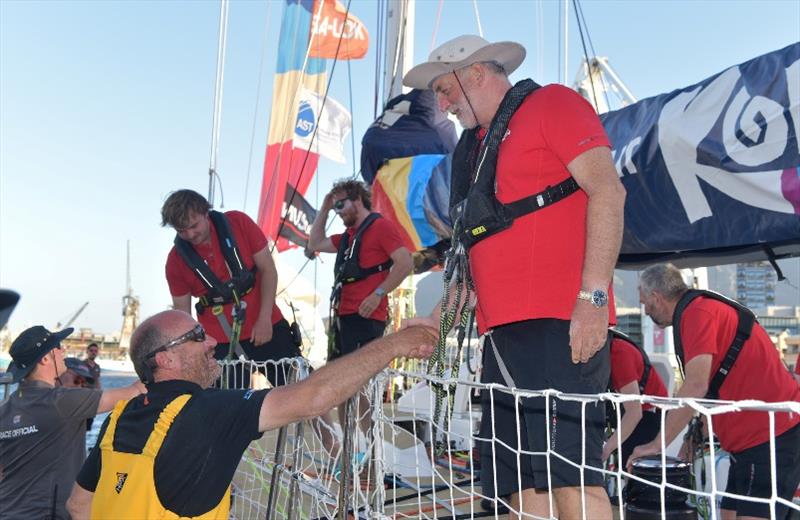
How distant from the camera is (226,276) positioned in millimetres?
4527

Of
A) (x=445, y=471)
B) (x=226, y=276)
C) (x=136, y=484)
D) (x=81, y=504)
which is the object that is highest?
(x=226, y=276)

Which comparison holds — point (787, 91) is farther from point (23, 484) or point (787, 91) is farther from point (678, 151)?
point (23, 484)

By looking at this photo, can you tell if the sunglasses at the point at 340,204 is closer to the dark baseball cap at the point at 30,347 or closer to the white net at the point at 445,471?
the white net at the point at 445,471

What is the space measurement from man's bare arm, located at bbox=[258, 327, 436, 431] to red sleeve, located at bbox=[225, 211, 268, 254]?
2.59 meters

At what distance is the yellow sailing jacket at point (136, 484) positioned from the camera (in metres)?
1.97

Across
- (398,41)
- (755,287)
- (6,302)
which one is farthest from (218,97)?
(755,287)

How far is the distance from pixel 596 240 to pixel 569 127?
314 millimetres

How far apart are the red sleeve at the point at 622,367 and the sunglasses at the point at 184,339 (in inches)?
99.1

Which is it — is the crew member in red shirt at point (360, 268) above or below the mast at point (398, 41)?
below

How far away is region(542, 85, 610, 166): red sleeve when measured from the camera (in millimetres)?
2043

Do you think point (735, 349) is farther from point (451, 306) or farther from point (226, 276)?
point (226, 276)

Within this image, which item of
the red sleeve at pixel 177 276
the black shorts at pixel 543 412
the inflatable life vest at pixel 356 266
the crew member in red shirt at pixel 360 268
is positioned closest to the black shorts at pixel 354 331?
the crew member in red shirt at pixel 360 268

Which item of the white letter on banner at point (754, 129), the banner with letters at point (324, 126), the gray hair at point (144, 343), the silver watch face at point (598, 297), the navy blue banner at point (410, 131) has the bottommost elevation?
the gray hair at point (144, 343)

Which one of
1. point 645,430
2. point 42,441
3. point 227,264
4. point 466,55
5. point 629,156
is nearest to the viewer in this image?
point 466,55
